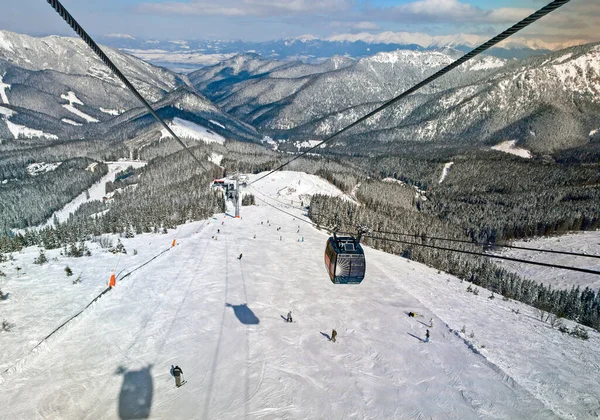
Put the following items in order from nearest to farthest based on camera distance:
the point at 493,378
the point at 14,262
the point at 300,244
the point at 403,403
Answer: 1. the point at 403,403
2. the point at 493,378
3. the point at 14,262
4. the point at 300,244

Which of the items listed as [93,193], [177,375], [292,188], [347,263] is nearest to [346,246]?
[347,263]

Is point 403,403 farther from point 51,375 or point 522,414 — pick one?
point 51,375

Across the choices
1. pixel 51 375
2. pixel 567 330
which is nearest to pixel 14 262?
pixel 51 375

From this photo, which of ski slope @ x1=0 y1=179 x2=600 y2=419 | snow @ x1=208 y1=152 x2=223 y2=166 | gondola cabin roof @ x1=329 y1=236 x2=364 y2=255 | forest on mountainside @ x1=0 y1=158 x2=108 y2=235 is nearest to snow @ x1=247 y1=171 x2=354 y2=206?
snow @ x1=208 y1=152 x2=223 y2=166

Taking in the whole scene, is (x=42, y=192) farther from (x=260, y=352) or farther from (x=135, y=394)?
(x=260, y=352)

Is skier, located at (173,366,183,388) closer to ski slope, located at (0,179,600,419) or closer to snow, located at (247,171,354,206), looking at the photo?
ski slope, located at (0,179,600,419)

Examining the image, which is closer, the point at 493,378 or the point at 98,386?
the point at 98,386

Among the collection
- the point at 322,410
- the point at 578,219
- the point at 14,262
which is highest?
the point at 578,219
